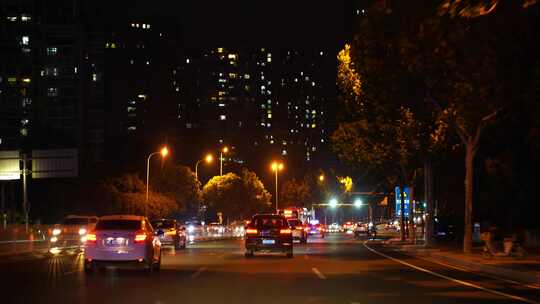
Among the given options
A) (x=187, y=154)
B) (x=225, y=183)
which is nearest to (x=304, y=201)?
(x=187, y=154)

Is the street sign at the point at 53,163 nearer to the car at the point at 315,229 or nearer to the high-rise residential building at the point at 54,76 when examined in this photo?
the car at the point at 315,229

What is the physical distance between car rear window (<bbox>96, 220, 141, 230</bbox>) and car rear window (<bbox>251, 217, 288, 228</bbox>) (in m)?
10.6

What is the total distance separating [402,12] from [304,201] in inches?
4541

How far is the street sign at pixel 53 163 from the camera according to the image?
53.0 meters

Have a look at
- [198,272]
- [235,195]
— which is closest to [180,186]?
[235,195]

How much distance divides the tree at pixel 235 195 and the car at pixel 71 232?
46897 millimetres

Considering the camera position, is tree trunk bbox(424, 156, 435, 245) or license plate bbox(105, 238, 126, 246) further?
tree trunk bbox(424, 156, 435, 245)

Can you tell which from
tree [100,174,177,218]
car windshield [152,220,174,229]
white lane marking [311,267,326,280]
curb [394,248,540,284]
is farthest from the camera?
tree [100,174,177,218]

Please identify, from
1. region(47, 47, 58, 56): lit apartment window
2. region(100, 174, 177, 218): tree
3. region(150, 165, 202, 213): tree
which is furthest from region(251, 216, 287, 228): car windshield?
region(47, 47, 58, 56): lit apartment window

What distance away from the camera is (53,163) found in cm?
5316

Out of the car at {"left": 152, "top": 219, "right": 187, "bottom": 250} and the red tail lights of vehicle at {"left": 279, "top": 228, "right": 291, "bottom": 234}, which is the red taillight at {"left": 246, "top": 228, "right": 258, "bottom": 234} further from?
the car at {"left": 152, "top": 219, "right": 187, "bottom": 250}

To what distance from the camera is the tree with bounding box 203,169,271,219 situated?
93.1 metres

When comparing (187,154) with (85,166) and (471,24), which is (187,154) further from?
(471,24)

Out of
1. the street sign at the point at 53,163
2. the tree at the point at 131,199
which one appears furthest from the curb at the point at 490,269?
the tree at the point at 131,199
